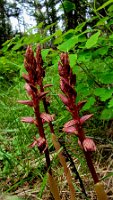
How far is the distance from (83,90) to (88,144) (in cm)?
125

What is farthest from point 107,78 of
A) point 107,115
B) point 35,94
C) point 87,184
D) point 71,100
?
point 71,100

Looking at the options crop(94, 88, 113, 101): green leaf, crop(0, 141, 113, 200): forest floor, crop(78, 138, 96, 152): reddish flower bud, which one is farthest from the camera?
crop(94, 88, 113, 101): green leaf

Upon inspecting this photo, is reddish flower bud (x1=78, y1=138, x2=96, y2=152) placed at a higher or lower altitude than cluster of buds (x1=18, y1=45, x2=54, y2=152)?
lower

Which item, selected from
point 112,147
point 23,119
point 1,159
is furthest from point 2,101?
point 23,119

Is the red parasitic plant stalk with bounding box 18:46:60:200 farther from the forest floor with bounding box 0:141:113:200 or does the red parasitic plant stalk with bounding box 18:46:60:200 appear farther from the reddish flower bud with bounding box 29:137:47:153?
the forest floor with bounding box 0:141:113:200

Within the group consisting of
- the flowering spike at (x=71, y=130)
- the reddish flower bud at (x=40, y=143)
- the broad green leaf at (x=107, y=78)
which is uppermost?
the broad green leaf at (x=107, y=78)

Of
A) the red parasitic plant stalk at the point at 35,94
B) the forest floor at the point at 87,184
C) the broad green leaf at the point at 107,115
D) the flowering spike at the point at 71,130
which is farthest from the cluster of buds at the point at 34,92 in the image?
the broad green leaf at the point at 107,115

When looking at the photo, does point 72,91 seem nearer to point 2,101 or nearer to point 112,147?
point 112,147

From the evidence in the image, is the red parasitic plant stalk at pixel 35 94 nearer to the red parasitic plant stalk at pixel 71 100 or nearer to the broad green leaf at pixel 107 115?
the red parasitic plant stalk at pixel 71 100

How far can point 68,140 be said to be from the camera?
2361mm

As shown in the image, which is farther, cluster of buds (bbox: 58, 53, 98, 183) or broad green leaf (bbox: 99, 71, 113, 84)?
broad green leaf (bbox: 99, 71, 113, 84)

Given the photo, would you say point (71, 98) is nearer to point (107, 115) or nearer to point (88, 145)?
point (88, 145)

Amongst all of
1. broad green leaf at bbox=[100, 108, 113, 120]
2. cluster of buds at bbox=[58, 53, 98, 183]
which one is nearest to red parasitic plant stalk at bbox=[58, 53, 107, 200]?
cluster of buds at bbox=[58, 53, 98, 183]

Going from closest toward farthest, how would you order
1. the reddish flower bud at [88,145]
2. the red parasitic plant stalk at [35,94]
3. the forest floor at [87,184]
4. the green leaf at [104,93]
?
the reddish flower bud at [88,145] → the red parasitic plant stalk at [35,94] → the forest floor at [87,184] → the green leaf at [104,93]
